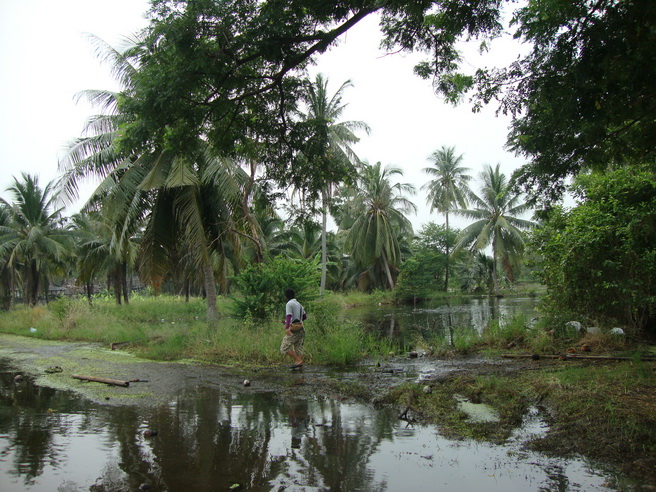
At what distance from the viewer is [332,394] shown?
7289 mm

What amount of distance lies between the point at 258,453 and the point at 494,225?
33.4m

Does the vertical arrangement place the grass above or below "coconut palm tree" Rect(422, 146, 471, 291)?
Answer: below

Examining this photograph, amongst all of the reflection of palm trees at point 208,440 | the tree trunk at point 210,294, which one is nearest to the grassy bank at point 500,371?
the reflection of palm trees at point 208,440

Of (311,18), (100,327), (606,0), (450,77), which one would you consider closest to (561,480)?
(606,0)

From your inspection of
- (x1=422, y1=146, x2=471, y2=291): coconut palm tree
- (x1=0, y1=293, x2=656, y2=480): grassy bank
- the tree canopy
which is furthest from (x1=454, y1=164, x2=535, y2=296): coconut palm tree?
the tree canopy

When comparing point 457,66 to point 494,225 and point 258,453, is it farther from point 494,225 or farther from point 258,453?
point 494,225

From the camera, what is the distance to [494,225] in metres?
35.3

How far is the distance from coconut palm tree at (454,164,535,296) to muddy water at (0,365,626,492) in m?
31.0

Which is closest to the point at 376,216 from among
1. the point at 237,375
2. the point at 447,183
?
the point at 447,183

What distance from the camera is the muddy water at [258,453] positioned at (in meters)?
4.20

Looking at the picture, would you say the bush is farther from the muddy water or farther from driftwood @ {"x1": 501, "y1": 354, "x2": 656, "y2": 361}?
the muddy water

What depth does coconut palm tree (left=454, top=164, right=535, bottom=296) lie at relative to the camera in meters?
34.9

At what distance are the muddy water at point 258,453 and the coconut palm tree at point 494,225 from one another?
3098 cm

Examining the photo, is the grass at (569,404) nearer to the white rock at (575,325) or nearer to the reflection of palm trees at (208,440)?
the reflection of palm trees at (208,440)
